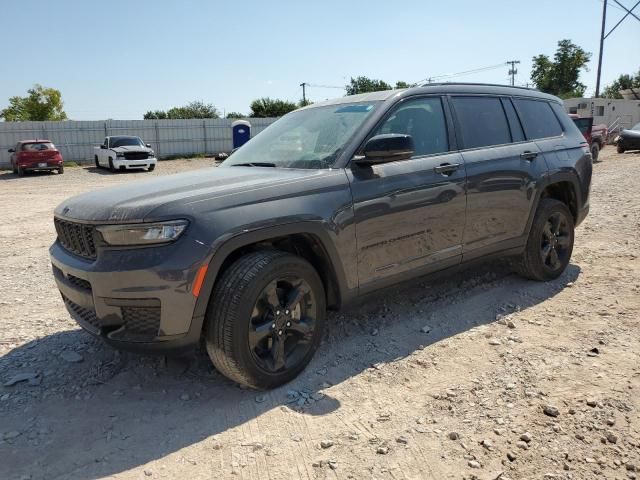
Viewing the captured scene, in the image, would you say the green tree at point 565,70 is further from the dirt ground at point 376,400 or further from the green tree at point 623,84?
the dirt ground at point 376,400

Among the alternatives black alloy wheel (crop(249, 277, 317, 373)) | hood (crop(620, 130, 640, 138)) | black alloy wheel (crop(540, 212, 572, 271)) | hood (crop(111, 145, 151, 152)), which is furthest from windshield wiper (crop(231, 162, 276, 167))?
hood (crop(620, 130, 640, 138))

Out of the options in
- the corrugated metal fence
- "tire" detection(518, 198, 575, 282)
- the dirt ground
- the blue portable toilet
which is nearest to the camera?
the dirt ground

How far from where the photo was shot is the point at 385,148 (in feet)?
11.3

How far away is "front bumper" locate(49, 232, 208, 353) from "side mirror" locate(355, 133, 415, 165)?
130cm

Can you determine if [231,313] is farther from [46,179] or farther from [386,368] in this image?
[46,179]

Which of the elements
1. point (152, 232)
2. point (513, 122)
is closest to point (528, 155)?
point (513, 122)

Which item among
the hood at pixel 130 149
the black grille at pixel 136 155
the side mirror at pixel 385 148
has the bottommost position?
the black grille at pixel 136 155

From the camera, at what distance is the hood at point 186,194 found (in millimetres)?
2898

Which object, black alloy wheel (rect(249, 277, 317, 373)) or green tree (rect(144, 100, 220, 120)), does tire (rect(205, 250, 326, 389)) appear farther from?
green tree (rect(144, 100, 220, 120))

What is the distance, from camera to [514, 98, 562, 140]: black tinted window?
504cm

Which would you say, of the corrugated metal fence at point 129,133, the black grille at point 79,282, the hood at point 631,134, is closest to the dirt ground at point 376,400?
the black grille at point 79,282

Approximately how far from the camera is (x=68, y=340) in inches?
160

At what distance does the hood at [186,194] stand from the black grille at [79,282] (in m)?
0.36

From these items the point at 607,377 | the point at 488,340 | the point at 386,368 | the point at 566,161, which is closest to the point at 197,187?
the point at 386,368
